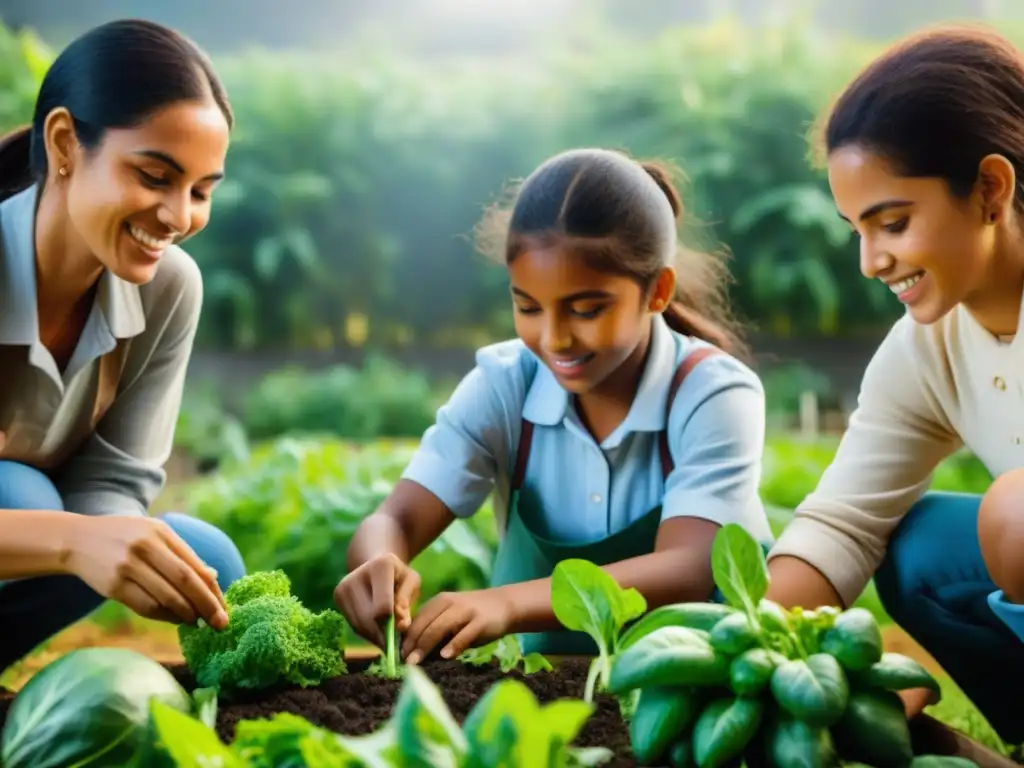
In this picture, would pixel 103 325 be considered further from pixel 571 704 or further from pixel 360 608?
pixel 571 704

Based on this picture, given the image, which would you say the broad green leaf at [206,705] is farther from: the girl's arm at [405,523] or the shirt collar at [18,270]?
the shirt collar at [18,270]

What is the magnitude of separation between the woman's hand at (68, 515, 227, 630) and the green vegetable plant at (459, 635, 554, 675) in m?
0.36

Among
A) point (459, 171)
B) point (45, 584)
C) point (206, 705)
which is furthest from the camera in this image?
point (459, 171)

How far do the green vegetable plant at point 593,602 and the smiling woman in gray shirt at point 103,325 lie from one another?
45cm

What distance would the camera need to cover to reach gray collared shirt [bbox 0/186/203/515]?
1.93 metres

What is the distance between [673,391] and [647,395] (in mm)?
46

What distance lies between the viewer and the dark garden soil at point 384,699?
1391mm

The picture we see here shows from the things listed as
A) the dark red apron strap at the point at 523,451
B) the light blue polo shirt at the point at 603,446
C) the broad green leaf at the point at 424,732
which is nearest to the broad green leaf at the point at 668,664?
the broad green leaf at the point at 424,732

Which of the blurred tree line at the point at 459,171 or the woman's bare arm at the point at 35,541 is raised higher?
the blurred tree line at the point at 459,171

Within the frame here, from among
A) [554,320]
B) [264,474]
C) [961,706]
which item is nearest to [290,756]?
[554,320]

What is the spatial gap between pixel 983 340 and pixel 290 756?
1.21 m

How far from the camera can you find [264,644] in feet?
4.92

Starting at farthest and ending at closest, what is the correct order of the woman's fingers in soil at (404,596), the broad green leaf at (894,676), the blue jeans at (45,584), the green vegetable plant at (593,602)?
the blue jeans at (45,584) < the woman's fingers in soil at (404,596) < the green vegetable plant at (593,602) < the broad green leaf at (894,676)

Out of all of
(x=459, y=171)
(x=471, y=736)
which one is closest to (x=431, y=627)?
(x=471, y=736)
